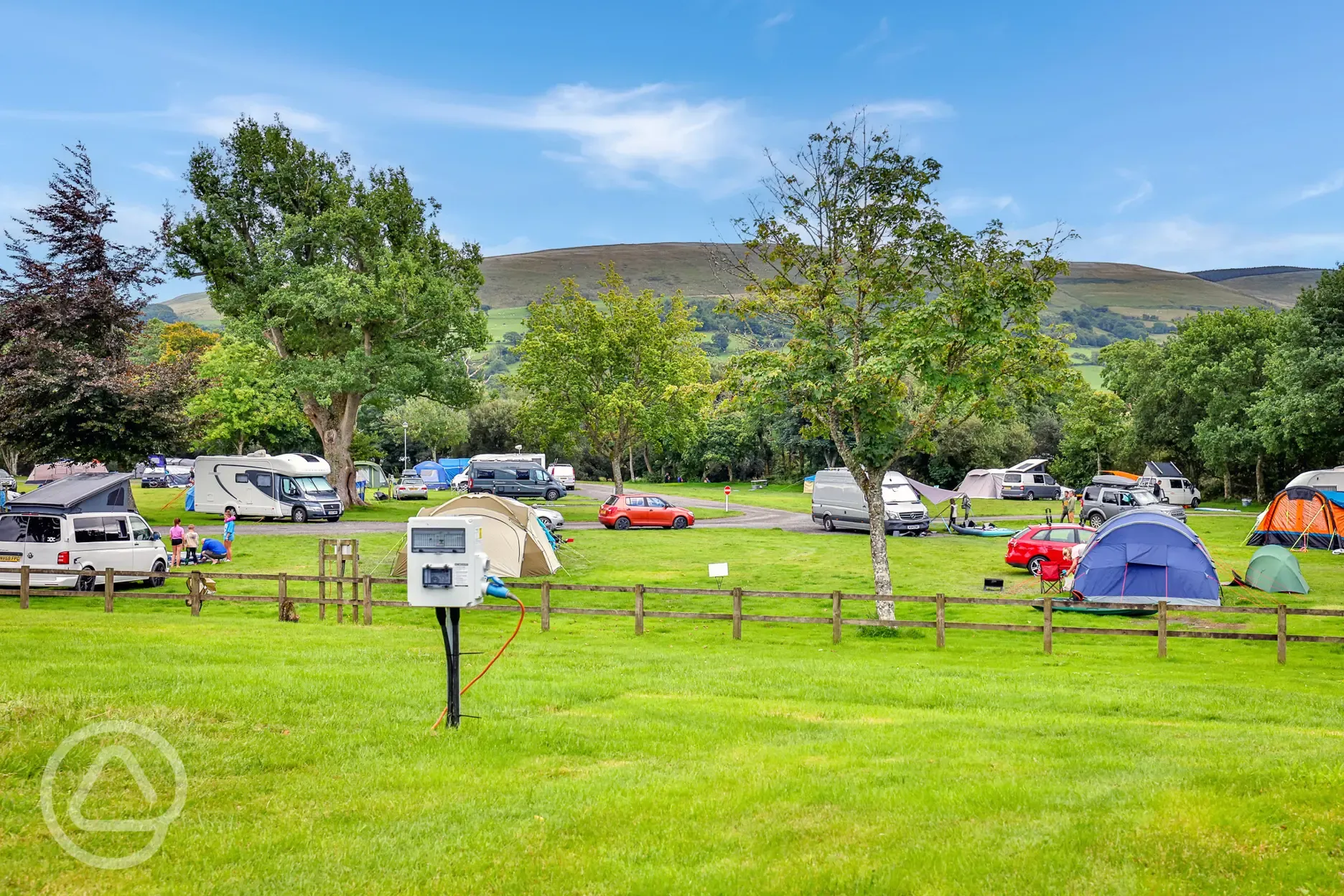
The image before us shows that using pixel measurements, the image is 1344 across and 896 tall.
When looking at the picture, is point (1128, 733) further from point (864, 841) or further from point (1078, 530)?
point (1078, 530)

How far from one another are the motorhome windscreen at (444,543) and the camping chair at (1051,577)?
18.7m

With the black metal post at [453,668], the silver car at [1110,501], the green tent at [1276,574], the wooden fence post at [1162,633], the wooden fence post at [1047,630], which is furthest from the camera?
the silver car at [1110,501]

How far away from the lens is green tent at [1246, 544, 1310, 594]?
76.9 ft

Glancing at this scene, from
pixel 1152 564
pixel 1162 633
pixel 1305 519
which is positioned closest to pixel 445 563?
pixel 1162 633

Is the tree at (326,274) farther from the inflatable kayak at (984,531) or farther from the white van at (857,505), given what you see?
the inflatable kayak at (984,531)

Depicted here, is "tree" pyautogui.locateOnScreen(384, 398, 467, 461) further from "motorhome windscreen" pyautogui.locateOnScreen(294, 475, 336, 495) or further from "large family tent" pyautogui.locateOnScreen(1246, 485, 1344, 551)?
"large family tent" pyautogui.locateOnScreen(1246, 485, 1344, 551)

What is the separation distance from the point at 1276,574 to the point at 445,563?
22.7 meters

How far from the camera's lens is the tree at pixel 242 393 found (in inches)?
1767

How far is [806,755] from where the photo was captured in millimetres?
8305

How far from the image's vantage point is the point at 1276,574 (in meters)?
23.6

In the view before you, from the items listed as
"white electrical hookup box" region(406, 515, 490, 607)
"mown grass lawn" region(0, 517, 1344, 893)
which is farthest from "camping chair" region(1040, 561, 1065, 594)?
"white electrical hookup box" region(406, 515, 490, 607)

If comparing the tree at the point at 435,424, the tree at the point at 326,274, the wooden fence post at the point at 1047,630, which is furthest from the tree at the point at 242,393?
the wooden fence post at the point at 1047,630

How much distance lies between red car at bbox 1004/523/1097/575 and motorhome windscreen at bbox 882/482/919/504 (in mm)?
12493

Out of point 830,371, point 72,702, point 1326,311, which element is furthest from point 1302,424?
point 72,702
